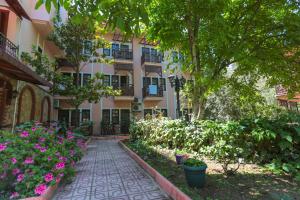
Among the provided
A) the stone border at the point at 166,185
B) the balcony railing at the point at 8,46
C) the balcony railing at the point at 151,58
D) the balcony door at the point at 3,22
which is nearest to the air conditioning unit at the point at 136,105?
the balcony railing at the point at 151,58

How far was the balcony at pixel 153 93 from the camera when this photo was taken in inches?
696

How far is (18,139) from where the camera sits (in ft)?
13.1

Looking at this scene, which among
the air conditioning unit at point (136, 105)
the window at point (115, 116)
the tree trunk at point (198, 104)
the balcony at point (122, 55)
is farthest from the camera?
the air conditioning unit at point (136, 105)

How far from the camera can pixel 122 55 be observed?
1766cm

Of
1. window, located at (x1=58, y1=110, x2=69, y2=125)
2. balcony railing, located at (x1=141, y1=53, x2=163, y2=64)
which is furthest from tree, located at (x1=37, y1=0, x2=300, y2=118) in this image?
window, located at (x1=58, y1=110, x2=69, y2=125)

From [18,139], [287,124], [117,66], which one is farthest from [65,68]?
[287,124]

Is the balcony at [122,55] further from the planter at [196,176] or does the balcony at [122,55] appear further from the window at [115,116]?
the planter at [196,176]

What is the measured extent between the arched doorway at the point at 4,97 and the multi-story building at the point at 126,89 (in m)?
7.48

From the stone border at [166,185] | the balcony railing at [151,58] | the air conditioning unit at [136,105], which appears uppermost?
the balcony railing at [151,58]

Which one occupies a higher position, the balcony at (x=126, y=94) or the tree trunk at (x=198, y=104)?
the balcony at (x=126, y=94)

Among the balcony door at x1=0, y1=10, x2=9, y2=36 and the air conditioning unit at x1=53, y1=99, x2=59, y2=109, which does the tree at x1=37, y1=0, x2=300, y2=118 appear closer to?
the balcony door at x1=0, y1=10, x2=9, y2=36

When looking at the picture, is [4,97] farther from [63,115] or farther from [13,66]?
[63,115]

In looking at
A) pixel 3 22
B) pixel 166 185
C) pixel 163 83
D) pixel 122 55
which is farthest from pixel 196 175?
pixel 163 83

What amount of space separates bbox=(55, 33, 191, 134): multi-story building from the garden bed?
40.6 feet
